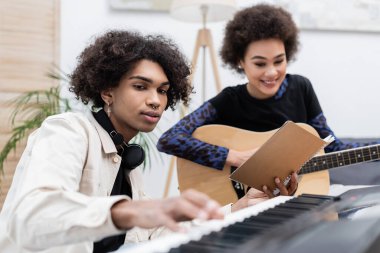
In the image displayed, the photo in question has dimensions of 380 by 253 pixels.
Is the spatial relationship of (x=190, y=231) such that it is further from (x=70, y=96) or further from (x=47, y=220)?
(x=70, y=96)

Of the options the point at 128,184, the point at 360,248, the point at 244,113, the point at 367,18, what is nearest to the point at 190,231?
the point at 360,248

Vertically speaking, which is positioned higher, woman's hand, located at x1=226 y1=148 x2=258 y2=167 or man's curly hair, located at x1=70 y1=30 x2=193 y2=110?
man's curly hair, located at x1=70 y1=30 x2=193 y2=110

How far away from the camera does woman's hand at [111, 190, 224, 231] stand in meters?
0.61

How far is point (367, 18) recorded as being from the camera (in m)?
2.83

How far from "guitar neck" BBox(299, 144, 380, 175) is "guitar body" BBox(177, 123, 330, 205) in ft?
0.45

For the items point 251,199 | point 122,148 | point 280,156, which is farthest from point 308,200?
point 122,148

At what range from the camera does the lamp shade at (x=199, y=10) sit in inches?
92.7

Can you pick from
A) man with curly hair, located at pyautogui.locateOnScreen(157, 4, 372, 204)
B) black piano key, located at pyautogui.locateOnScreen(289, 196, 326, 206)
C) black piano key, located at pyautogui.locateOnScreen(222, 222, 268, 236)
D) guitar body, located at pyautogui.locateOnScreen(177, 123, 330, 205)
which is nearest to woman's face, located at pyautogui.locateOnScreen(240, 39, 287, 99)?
man with curly hair, located at pyautogui.locateOnScreen(157, 4, 372, 204)

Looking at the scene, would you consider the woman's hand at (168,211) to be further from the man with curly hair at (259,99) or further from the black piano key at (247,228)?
the man with curly hair at (259,99)

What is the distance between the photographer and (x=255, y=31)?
2.13 m

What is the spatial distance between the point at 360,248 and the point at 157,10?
250cm

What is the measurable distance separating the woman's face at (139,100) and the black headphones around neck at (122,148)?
5 cm

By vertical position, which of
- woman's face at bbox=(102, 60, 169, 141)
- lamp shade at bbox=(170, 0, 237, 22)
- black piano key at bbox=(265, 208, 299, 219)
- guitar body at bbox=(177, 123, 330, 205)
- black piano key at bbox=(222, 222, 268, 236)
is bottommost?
guitar body at bbox=(177, 123, 330, 205)

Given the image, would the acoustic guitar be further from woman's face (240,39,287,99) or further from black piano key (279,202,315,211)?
black piano key (279,202,315,211)
